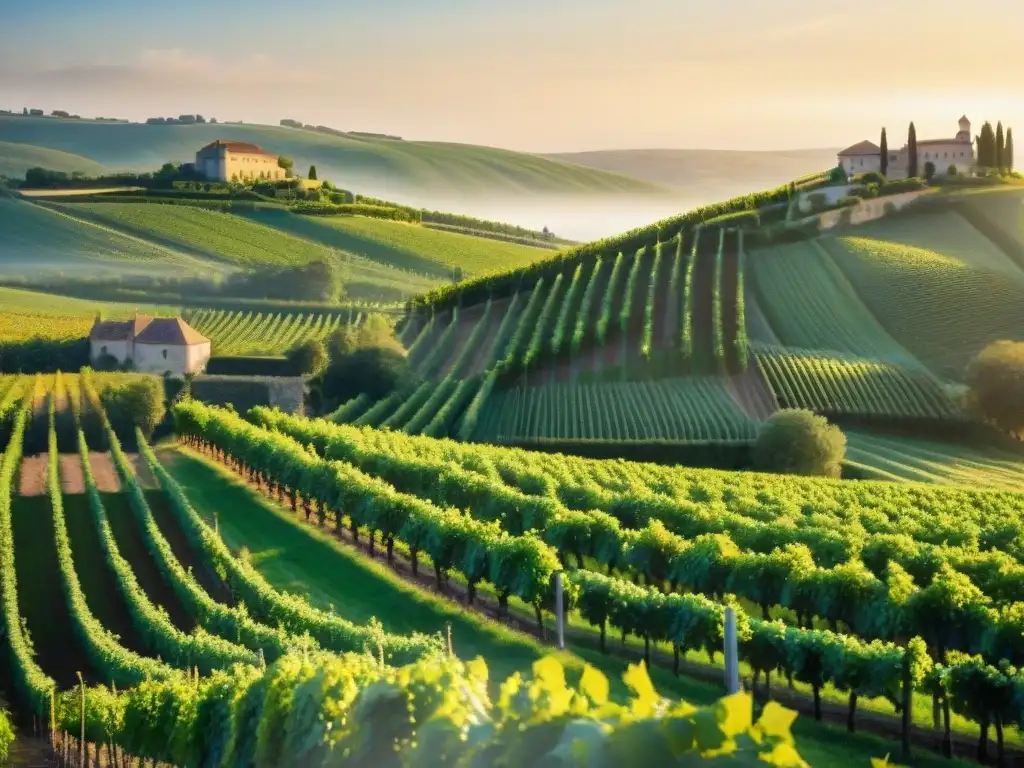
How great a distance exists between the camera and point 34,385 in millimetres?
61000

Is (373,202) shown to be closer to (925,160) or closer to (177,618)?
(925,160)

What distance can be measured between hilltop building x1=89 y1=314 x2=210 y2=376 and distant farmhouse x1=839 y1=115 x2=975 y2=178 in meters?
48.6

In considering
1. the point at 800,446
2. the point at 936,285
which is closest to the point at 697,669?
the point at 800,446

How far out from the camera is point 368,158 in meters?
170

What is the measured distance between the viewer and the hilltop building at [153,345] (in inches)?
2753

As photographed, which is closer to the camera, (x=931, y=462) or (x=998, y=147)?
(x=931, y=462)

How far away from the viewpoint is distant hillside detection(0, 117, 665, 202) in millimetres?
157500

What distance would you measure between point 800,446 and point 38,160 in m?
114

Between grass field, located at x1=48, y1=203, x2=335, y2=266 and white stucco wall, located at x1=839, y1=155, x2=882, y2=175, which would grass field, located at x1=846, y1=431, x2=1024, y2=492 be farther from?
grass field, located at x1=48, y1=203, x2=335, y2=266

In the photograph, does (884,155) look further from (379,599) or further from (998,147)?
(379,599)

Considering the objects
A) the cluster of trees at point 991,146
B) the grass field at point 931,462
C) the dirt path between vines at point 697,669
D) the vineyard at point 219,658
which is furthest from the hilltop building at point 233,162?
the dirt path between vines at point 697,669

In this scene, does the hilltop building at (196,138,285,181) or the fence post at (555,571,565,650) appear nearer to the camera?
the fence post at (555,571,565,650)

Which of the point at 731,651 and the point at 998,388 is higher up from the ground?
the point at 731,651

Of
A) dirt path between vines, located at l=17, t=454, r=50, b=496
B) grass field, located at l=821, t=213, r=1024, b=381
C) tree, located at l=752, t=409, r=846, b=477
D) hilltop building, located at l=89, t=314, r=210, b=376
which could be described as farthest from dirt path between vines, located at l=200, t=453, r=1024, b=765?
hilltop building, located at l=89, t=314, r=210, b=376
